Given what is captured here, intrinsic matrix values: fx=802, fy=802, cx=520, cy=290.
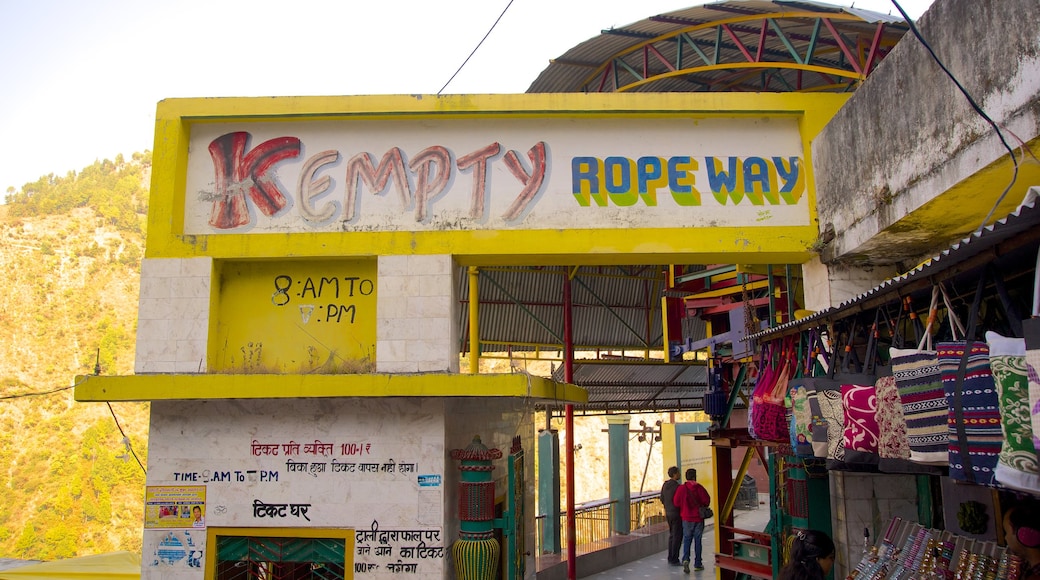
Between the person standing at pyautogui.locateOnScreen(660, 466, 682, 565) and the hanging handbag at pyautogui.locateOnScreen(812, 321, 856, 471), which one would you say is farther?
the person standing at pyautogui.locateOnScreen(660, 466, 682, 565)

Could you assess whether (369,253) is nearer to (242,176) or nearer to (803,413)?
(242,176)

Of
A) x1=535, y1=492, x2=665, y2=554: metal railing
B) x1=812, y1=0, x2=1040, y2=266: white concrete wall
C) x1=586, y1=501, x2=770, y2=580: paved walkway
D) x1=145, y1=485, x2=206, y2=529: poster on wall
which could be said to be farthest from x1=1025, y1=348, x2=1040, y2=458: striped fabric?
x1=535, y1=492, x2=665, y2=554: metal railing

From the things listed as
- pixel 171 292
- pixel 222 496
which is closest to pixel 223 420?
pixel 222 496

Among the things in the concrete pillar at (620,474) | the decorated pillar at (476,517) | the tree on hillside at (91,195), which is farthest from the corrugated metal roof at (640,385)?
the tree on hillside at (91,195)

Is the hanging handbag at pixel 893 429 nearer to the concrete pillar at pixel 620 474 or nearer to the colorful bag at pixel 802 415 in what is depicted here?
the colorful bag at pixel 802 415

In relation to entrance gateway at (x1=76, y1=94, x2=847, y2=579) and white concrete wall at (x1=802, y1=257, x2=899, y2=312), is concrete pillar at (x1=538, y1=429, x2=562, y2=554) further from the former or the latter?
white concrete wall at (x1=802, y1=257, x2=899, y2=312)

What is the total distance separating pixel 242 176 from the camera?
9477 millimetres

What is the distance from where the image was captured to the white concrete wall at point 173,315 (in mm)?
8930

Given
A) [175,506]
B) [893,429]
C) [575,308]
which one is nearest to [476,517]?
[175,506]

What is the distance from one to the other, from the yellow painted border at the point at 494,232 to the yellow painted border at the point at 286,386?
147 centimetres

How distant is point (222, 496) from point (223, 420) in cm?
82

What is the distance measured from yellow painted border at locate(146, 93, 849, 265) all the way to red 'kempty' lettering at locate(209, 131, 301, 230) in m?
0.24

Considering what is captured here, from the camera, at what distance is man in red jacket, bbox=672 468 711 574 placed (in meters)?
14.5

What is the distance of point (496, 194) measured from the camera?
9281 mm
